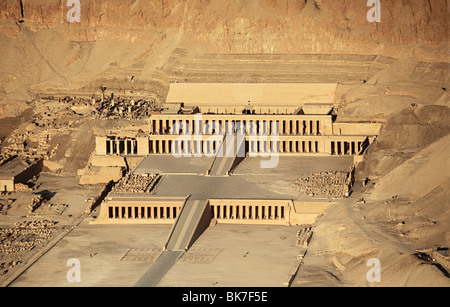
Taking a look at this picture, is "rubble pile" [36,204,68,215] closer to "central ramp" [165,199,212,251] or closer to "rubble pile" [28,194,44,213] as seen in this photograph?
"rubble pile" [28,194,44,213]

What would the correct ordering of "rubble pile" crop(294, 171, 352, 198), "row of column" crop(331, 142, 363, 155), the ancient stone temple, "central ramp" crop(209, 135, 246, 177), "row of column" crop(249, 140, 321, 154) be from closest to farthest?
"rubble pile" crop(294, 171, 352, 198) → "central ramp" crop(209, 135, 246, 177) → "row of column" crop(331, 142, 363, 155) → "row of column" crop(249, 140, 321, 154) → the ancient stone temple

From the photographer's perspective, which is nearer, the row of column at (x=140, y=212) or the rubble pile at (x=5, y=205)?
the row of column at (x=140, y=212)

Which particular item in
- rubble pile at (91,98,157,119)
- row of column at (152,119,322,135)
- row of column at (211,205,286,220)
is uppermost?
rubble pile at (91,98,157,119)

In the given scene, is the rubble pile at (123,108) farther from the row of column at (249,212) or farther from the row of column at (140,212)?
the row of column at (249,212)

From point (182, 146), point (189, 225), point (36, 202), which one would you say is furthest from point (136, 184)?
point (182, 146)

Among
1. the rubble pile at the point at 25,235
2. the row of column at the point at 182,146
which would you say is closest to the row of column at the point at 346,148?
the row of column at the point at 182,146

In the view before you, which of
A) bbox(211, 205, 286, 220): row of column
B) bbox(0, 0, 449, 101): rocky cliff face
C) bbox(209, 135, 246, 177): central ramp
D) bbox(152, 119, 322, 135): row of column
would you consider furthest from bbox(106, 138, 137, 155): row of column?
bbox(211, 205, 286, 220): row of column

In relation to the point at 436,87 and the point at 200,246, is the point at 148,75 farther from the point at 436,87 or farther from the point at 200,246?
the point at 200,246
